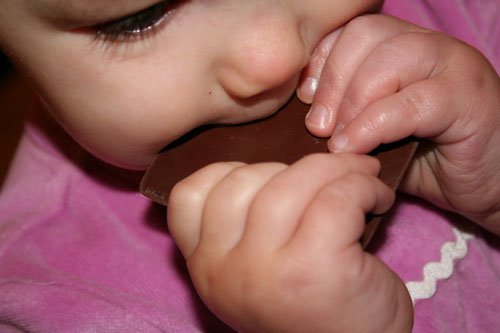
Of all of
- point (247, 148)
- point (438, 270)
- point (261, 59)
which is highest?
point (261, 59)

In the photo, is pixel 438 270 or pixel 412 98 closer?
pixel 412 98

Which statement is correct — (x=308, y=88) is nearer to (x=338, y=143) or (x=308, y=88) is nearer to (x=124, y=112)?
(x=338, y=143)

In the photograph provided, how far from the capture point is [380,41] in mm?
755

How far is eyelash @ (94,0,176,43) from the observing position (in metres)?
0.66

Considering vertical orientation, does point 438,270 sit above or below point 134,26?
below

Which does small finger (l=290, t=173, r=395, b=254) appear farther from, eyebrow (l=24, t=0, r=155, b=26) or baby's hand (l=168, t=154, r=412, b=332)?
eyebrow (l=24, t=0, r=155, b=26)

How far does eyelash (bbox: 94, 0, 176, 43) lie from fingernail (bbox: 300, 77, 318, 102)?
0.18 m

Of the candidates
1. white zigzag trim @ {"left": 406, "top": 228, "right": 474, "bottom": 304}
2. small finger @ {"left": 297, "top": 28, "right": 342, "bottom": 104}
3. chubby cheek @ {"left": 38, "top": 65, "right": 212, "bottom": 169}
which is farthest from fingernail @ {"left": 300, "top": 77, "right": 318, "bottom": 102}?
white zigzag trim @ {"left": 406, "top": 228, "right": 474, "bottom": 304}

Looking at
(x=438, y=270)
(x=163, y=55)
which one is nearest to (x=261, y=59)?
(x=163, y=55)

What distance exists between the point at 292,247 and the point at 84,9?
287 millimetres

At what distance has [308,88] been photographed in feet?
2.48

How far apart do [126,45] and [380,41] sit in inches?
11.1

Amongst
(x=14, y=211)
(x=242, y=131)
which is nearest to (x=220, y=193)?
(x=242, y=131)

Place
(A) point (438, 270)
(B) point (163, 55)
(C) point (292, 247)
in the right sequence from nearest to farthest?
(C) point (292, 247) < (B) point (163, 55) < (A) point (438, 270)
